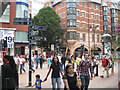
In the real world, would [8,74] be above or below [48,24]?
below

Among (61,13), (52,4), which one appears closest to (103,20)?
(61,13)

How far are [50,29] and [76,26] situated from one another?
20.1 feet

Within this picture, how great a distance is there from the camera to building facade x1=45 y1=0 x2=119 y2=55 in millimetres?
34031

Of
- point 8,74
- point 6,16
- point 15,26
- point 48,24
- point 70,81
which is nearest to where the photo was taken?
point 70,81

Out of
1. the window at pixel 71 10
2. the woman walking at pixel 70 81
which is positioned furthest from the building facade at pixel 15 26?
the woman walking at pixel 70 81

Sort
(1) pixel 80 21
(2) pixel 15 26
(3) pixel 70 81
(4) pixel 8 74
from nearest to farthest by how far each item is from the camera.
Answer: (3) pixel 70 81 < (4) pixel 8 74 < (2) pixel 15 26 < (1) pixel 80 21

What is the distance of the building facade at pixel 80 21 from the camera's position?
34.0 metres

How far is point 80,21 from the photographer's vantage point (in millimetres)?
35219

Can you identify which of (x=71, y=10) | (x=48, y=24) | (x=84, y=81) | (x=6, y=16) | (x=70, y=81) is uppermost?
(x=71, y=10)

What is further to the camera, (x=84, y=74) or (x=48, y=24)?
(x=48, y=24)

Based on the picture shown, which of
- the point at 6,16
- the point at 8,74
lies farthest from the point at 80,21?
the point at 8,74

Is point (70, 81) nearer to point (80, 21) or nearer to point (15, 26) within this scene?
point (15, 26)

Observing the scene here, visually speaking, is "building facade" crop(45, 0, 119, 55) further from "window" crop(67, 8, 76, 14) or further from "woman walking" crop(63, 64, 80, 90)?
"woman walking" crop(63, 64, 80, 90)

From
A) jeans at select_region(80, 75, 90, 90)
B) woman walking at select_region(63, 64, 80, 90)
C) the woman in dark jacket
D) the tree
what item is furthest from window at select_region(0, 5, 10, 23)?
woman walking at select_region(63, 64, 80, 90)
